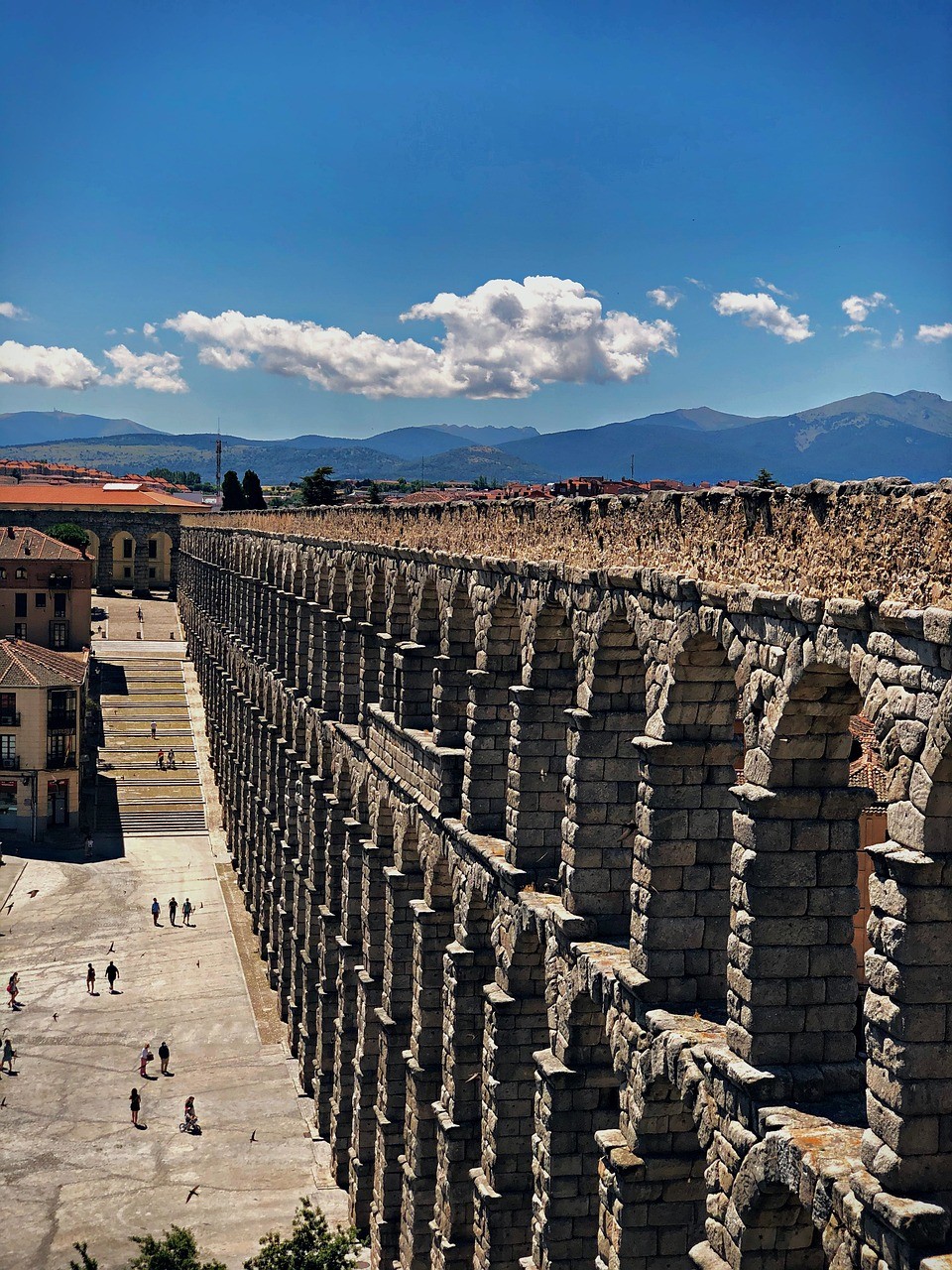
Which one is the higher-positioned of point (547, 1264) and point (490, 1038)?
point (490, 1038)

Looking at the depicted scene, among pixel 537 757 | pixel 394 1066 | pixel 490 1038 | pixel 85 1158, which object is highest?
pixel 537 757

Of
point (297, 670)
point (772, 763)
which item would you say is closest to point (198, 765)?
point (297, 670)

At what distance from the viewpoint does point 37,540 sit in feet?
316

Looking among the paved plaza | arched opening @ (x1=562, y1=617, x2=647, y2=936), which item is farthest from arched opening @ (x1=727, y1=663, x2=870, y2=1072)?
the paved plaza

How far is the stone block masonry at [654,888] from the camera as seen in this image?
11.5 metres

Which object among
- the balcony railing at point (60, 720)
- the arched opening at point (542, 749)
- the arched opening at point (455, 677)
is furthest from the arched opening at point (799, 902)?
the balcony railing at point (60, 720)

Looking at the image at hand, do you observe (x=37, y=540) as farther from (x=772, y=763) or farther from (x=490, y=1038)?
(x=772, y=763)

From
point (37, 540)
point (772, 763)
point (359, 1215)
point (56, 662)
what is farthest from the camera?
point (37, 540)

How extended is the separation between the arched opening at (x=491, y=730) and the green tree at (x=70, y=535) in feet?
382

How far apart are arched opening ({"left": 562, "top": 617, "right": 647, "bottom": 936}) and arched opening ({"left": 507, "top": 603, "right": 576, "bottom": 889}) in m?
2.28

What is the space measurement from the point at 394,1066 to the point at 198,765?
5490 centimetres

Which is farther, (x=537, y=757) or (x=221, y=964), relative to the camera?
(x=221, y=964)

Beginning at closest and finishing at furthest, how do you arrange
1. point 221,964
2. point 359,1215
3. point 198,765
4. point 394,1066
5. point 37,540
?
point 394,1066 < point 359,1215 < point 221,964 < point 198,765 < point 37,540

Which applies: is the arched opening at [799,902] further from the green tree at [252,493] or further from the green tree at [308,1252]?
the green tree at [252,493]
